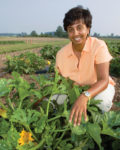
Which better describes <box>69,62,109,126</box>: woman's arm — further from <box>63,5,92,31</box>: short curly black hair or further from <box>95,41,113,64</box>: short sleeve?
<box>63,5,92,31</box>: short curly black hair

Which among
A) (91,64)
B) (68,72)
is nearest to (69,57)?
(68,72)

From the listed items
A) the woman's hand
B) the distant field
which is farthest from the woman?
the distant field

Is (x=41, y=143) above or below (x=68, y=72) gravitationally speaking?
below

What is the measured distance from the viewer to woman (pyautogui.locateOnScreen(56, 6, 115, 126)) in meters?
1.86

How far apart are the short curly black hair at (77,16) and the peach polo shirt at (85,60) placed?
8.3 inches

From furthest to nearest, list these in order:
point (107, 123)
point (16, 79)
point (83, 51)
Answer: point (83, 51)
point (16, 79)
point (107, 123)

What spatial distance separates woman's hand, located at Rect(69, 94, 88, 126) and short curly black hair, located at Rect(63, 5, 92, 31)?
0.89 m

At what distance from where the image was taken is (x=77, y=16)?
6.41 ft

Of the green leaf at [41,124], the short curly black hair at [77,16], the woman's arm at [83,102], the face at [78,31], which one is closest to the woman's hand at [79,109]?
the woman's arm at [83,102]

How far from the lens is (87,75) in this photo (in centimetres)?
210

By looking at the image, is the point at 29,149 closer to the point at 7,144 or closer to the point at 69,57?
the point at 7,144

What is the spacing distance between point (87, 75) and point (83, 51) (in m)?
0.24

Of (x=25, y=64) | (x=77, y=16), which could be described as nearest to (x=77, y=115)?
(x=77, y=16)

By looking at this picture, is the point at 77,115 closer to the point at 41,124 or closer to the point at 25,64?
the point at 41,124
